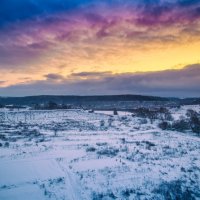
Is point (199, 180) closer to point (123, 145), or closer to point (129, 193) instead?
point (129, 193)

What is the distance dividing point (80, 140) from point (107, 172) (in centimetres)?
1160

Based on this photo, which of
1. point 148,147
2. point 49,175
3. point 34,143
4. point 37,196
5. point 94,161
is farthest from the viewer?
point 34,143

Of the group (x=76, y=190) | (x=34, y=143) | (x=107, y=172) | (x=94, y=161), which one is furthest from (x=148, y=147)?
(x=76, y=190)

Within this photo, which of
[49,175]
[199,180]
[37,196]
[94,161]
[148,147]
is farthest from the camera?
[148,147]

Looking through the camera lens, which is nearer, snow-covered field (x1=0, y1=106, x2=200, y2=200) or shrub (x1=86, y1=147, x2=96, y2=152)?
snow-covered field (x1=0, y1=106, x2=200, y2=200)

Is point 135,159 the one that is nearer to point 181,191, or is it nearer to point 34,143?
point 181,191

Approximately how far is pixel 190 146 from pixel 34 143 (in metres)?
13.0

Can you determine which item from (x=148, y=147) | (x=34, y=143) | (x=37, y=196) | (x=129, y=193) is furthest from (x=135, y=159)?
(x=34, y=143)

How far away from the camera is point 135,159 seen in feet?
55.9

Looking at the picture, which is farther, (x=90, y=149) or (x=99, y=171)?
(x=90, y=149)

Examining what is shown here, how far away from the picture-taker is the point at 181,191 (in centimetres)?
1127

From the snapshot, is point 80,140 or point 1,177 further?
point 80,140

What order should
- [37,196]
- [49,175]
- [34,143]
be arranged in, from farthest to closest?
[34,143], [49,175], [37,196]

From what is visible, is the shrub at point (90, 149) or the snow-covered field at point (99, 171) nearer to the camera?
the snow-covered field at point (99, 171)
